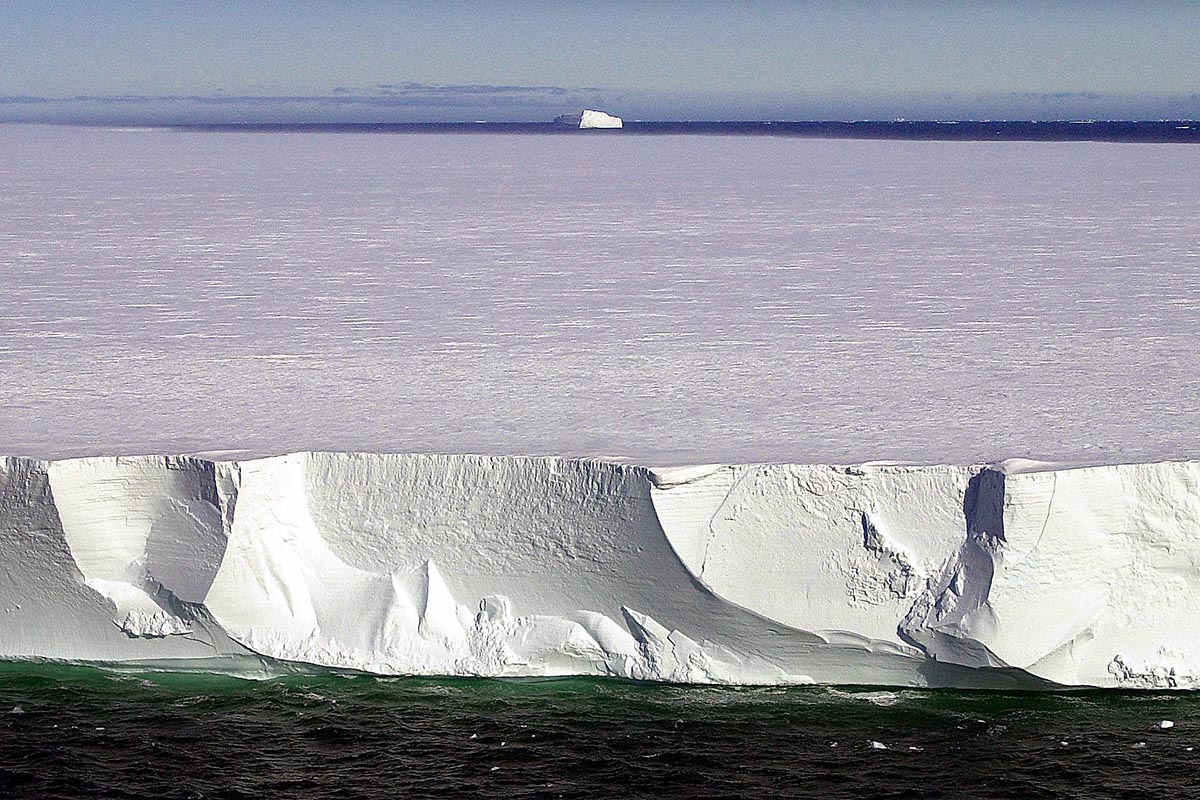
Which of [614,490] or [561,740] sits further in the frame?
[614,490]

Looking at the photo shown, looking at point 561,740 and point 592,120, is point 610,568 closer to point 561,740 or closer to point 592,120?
point 561,740

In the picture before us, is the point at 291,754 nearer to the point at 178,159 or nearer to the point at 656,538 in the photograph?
the point at 656,538

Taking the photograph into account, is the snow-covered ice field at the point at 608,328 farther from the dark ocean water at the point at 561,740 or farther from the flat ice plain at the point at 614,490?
the dark ocean water at the point at 561,740

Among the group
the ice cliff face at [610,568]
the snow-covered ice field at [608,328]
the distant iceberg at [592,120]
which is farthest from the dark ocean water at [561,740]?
the distant iceberg at [592,120]

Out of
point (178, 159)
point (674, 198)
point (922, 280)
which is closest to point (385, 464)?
point (922, 280)

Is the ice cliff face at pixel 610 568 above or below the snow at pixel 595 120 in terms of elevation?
below

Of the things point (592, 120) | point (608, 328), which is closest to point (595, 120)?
point (592, 120)
